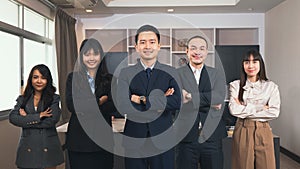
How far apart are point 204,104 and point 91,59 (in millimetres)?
782

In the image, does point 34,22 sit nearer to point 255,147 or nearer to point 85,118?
point 85,118

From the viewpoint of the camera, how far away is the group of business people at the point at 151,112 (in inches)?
70.2

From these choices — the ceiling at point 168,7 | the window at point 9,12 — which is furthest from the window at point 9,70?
the ceiling at point 168,7

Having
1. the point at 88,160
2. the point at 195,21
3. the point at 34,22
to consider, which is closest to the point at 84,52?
the point at 88,160

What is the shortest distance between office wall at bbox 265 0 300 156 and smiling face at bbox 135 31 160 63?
11.2ft

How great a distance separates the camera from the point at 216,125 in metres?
2.14

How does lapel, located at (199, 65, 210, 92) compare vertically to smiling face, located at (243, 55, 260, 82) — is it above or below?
below

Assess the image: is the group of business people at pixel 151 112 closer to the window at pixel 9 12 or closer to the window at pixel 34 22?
the window at pixel 9 12

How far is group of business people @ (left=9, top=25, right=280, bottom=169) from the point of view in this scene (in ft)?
5.85

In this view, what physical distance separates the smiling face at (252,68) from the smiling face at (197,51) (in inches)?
12.8

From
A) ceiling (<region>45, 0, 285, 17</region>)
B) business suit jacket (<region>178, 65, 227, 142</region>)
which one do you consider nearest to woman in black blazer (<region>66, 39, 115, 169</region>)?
business suit jacket (<region>178, 65, 227, 142</region>)

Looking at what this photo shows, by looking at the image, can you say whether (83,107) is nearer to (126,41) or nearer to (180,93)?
(180,93)

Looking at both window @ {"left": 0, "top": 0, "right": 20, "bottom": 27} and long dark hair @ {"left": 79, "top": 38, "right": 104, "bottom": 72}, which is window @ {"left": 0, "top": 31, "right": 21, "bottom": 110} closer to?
window @ {"left": 0, "top": 0, "right": 20, "bottom": 27}

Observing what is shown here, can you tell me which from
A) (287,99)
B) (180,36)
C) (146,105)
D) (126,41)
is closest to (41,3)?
(126,41)
